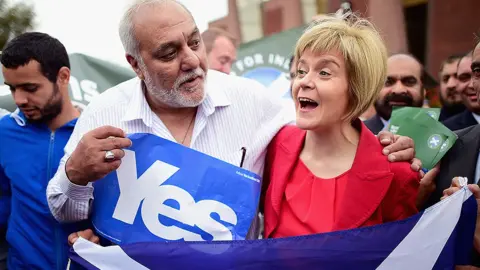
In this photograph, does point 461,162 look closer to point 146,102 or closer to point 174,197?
point 174,197

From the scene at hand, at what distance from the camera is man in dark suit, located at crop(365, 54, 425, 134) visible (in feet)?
15.0

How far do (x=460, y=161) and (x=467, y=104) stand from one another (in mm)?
2135

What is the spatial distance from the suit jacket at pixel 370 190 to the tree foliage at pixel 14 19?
12.6 m

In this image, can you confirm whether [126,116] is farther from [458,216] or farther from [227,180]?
[458,216]

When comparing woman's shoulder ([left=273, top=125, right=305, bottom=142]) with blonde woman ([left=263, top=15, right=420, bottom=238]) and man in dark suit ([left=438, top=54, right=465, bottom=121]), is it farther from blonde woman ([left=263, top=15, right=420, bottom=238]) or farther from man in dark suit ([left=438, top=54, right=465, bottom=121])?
man in dark suit ([left=438, top=54, right=465, bottom=121])

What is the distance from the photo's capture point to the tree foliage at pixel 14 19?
1393 centimetres

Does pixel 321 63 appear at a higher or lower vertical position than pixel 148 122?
higher

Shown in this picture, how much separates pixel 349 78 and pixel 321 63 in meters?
0.12

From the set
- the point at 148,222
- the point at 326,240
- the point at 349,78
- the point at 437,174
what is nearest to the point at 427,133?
the point at 437,174

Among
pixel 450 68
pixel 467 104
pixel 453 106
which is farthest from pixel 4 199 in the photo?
pixel 450 68

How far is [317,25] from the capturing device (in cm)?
244

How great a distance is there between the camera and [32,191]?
3092 millimetres

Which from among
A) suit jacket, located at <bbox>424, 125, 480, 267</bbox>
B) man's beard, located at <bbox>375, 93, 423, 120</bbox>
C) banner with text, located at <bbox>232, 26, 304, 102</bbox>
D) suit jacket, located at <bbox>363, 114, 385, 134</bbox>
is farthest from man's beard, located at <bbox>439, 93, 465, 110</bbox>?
suit jacket, located at <bbox>424, 125, 480, 267</bbox>

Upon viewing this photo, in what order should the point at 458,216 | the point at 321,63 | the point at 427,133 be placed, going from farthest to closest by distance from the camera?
the point at 427,133 → the point at 321,63 → the point at 458,216
